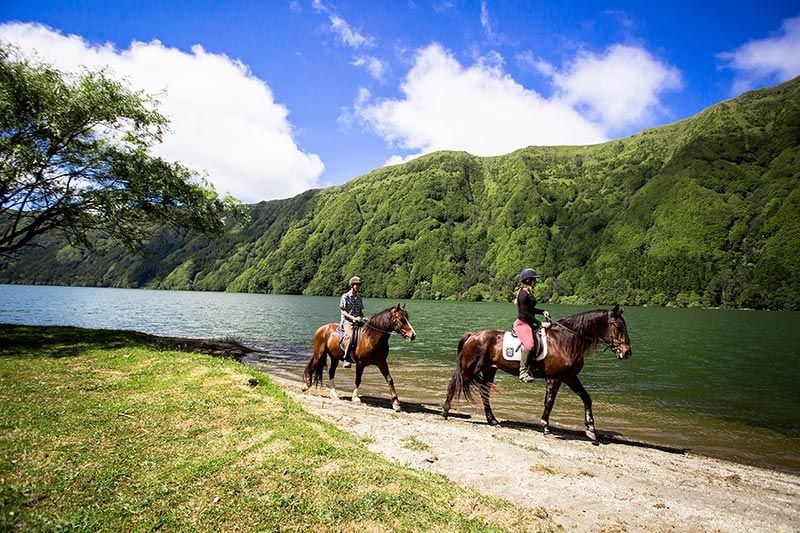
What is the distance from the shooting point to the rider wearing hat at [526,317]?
13766 mm

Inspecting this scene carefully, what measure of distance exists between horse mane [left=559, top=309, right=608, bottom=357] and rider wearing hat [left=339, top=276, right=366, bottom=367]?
25.4ft

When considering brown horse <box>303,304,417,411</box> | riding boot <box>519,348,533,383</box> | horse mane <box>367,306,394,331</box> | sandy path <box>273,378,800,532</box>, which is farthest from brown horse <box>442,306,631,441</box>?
horse mane <box>367,306,394,331</box>

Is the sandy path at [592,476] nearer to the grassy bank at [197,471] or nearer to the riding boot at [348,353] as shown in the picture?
the grassy bank at [197,471]

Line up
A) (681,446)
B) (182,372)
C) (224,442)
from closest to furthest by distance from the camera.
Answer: (224,442), (182,372), (681,446)

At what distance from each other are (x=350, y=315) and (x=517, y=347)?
6.60 m

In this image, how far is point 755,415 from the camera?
60.5 ft

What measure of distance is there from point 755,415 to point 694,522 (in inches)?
609

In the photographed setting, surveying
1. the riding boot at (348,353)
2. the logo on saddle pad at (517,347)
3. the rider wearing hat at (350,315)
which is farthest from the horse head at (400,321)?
the logo on saddle pad at (517,347)

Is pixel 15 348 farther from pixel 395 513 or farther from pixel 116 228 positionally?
pixel 395 513

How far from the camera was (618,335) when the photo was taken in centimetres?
1338

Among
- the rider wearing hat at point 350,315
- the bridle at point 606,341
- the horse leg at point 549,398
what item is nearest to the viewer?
the bridle at point 606,341

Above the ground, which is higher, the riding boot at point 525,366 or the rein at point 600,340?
the rein at point 600,340

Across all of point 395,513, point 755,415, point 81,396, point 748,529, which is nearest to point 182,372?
point 81,396

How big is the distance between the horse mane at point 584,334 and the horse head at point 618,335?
21 cm
